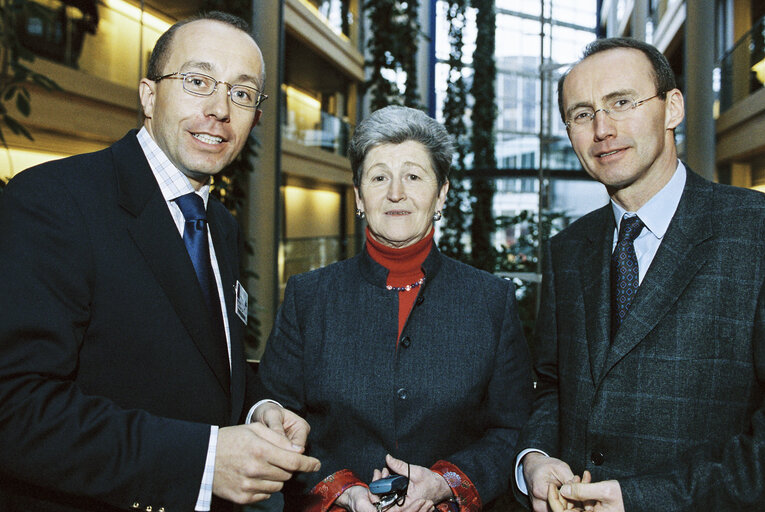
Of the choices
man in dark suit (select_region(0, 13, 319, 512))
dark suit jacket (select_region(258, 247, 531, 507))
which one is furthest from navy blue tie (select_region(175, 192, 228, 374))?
dark suit jacket (select_region(258, 247, 531, 507))

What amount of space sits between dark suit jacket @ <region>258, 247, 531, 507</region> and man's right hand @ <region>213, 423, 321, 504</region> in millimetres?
562

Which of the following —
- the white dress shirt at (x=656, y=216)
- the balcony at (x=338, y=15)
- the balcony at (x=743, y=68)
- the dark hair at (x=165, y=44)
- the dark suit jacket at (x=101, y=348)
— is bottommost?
the dark suit jacket at (x=101, y=348)

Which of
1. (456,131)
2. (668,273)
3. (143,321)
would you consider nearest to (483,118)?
(456,131)

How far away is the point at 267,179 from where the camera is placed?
16.1 ft

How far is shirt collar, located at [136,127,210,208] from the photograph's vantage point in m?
1.36

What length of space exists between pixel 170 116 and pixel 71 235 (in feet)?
1.40

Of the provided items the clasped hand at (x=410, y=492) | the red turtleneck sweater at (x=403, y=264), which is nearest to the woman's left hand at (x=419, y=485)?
the clasped hand at (x=410, y=492)

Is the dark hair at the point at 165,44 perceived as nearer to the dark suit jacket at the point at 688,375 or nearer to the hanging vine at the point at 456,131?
the dark suit jacket at the point at 688,375

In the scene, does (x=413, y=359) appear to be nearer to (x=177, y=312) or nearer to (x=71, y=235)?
(x=177, y=312)

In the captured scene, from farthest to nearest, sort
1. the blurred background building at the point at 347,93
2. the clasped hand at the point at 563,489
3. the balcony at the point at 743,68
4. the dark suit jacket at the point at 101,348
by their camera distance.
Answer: the balcony at the point at 743,68, the blurred background building at the point at 347,93, the clasped hand at the point at 563,489, the dark suit jacket at the point at 101,348

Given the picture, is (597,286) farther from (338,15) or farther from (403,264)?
(338,15)

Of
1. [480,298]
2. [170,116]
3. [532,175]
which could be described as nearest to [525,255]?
[532,175]

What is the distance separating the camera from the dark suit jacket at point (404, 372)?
1.61 meters

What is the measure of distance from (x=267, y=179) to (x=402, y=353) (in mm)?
3554
